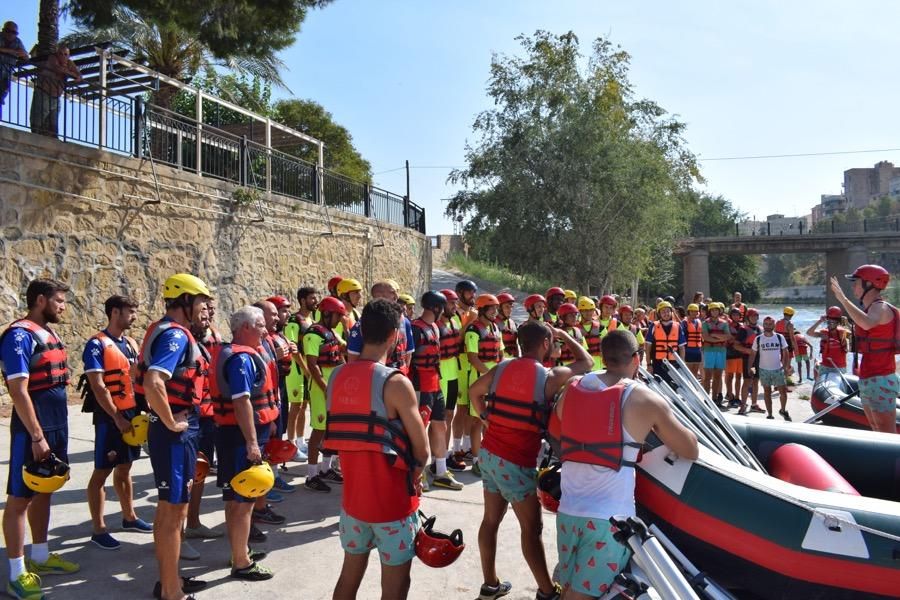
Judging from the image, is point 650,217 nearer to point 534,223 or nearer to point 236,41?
point 534,223

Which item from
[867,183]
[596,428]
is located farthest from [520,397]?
[867,183]

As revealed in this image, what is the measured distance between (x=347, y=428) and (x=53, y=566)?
8.47 feet

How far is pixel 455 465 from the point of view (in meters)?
7.24

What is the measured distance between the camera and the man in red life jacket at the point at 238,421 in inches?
161

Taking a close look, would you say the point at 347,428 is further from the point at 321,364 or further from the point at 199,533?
the point at 321,364

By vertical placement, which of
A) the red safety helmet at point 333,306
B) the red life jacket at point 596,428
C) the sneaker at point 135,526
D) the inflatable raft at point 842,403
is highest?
the red safety helmet at point 333,306

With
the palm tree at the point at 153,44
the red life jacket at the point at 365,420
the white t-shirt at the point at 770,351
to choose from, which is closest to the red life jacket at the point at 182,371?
the red life jacket at the point at 365,420

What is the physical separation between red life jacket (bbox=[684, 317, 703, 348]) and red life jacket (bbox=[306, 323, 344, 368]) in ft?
25.0

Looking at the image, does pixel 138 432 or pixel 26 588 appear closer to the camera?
pixel 26 588

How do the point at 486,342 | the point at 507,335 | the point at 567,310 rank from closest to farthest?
1. the point at 486,342
2. the point at 567,310
3. the point at 507,335

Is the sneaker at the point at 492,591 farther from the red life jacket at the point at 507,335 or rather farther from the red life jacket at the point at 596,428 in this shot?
the red life jacket at the point at 507,335

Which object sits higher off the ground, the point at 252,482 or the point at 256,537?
the point at 252,482

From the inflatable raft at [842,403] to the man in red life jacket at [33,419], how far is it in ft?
24.6

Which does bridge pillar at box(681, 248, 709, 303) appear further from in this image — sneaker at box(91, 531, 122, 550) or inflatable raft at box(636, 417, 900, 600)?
sneaker at box(91, 531, 122, 550)
